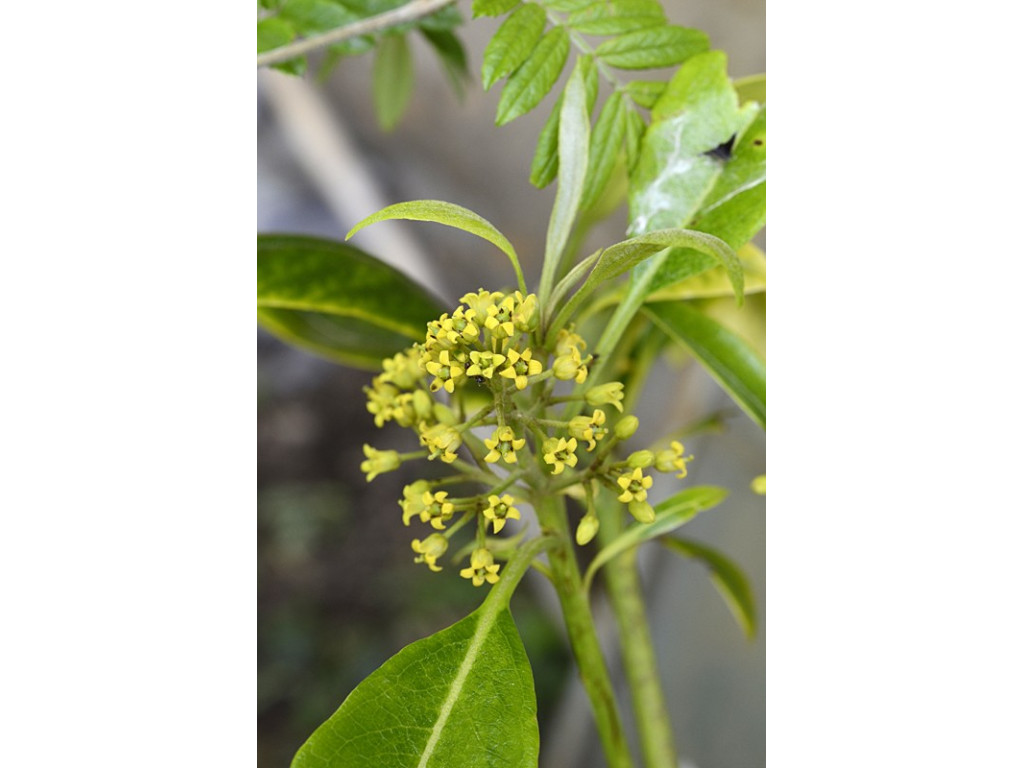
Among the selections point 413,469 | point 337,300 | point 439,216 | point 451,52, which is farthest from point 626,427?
point 413,469

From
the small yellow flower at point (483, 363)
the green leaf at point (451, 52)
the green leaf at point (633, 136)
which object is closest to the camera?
the small yellow flower at point (483, 363)

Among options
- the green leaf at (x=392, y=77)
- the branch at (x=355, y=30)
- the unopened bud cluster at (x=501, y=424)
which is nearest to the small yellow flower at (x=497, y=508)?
the unopened bud cluster at (x=501, y=424)

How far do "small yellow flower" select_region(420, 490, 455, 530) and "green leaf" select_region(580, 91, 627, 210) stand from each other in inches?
6.3

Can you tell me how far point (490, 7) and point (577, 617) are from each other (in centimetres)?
29

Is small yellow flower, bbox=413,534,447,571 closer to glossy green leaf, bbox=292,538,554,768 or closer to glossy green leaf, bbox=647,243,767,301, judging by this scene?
glossy green leaf, bbox=292,538,554,768

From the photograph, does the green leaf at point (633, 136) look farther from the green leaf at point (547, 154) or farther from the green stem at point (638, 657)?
the green stem at point (638, 657)

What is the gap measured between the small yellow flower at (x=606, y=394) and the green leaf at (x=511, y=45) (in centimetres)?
15

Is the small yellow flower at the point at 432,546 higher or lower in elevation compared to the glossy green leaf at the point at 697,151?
lower

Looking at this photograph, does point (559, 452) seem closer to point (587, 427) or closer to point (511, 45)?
point (587, 427)

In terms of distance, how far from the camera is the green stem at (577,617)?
13.9 inches

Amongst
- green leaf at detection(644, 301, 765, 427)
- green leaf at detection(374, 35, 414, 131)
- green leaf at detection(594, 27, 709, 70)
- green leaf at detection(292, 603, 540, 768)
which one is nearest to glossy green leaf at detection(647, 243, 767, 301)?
green leaf at detection(644, 301, 765, 427)

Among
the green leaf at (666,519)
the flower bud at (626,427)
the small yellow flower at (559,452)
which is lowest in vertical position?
the green leaf at (666,519)
